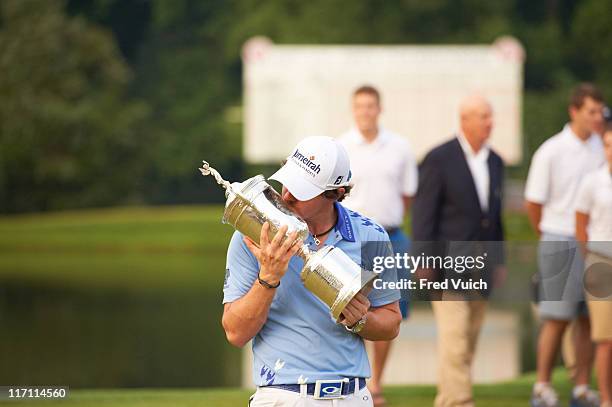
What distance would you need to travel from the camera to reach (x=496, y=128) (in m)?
27.0

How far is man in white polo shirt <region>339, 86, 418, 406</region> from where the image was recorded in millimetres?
9039

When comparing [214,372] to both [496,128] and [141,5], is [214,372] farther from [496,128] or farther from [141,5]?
[141,5]

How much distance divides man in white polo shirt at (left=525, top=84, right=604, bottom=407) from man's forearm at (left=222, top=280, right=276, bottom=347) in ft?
13.2

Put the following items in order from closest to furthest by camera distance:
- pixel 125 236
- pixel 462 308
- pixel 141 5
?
pixel 462 308, pixel 125 236, pixel 141 5

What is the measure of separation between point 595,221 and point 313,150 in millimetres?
3707

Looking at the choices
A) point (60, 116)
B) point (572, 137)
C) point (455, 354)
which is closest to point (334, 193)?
point (455, 354)

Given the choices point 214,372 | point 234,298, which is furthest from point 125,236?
point 234,298

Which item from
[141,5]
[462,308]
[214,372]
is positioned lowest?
[214,372]

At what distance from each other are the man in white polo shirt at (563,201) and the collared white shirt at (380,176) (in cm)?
93

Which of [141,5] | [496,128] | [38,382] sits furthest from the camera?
[141,5]

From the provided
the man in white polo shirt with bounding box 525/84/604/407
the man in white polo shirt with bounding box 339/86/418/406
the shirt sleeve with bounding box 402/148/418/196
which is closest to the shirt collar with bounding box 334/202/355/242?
the man in white polo shirt with bounding box 525/84/604/407

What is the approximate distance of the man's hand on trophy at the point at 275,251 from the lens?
4.16 m

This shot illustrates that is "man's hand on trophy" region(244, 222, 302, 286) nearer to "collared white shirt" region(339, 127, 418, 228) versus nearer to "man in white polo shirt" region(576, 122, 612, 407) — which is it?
"man in white polo shirt" region(576, 122, 612, 407)

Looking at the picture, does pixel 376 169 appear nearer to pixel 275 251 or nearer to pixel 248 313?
pixel 248 313
